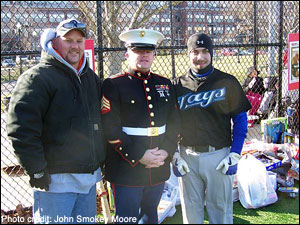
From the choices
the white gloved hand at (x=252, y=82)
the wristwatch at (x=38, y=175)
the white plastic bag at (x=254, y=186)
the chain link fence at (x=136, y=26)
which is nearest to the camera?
the wristwatch at (x=38, y=175)

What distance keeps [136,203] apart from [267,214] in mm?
1687

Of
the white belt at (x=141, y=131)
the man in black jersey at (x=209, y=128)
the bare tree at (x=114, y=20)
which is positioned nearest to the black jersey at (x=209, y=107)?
the man in black jersey at (x=209, y=128)

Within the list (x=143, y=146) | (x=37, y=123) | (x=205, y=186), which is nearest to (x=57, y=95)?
(x=37, y=123)

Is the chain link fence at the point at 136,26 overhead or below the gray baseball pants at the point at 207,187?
overhead

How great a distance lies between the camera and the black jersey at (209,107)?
2551mm

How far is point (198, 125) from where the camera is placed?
2.56m

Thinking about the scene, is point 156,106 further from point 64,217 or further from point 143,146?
point 64,217

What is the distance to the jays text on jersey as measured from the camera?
7.45ft

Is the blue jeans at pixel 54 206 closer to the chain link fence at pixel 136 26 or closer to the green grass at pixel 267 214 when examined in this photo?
the green grass at pixel 267 214

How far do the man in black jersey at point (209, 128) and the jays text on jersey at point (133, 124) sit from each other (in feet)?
0.79

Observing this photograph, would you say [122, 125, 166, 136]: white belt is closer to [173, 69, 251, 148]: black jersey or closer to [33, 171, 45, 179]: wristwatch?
[173, 69, 251, 148]: black jersey

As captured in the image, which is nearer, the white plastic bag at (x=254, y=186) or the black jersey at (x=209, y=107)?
the black jersey at (x=209, y=107)

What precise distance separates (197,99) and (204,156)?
466 mm

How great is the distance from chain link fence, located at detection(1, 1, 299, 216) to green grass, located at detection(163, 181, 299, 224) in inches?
64.5
